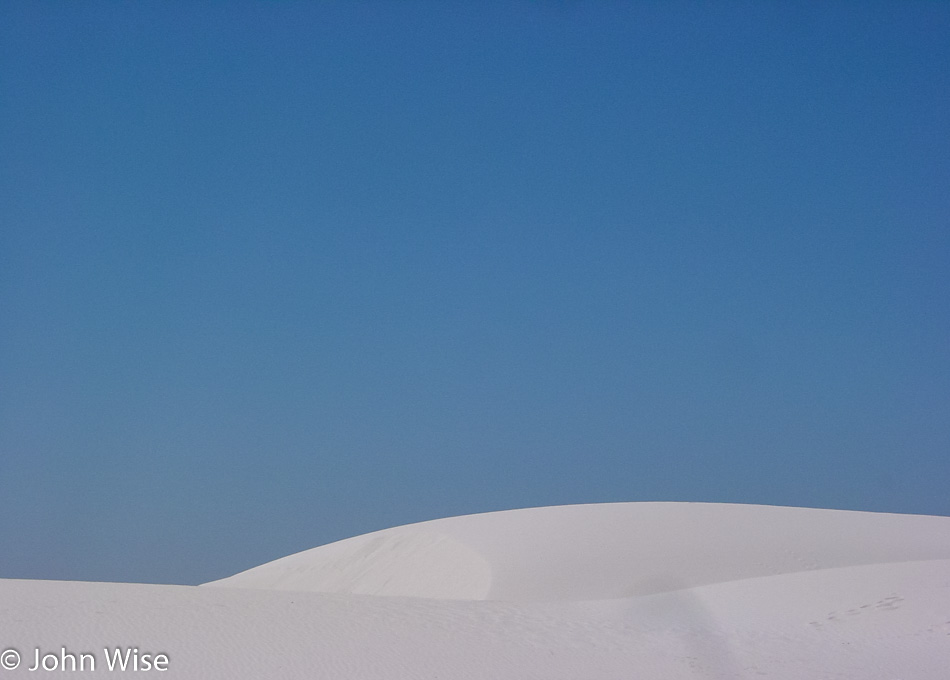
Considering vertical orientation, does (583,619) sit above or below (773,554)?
below

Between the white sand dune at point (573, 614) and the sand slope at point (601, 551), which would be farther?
the sand slope at point (601, 551)

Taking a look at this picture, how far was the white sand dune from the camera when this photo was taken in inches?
329

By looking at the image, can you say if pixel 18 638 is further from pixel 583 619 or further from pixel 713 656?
pixel 713 656

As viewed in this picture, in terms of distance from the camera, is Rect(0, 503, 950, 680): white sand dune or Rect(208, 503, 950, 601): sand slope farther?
Rect(208, 503, 950, 601): sand slope

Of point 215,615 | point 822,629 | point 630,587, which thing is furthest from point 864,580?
point 215,615

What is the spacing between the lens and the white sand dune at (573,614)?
8.36m

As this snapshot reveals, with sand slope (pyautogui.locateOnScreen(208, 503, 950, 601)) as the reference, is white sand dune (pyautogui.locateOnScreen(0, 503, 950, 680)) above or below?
below

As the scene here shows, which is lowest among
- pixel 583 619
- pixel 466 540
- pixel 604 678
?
pixel 604 678

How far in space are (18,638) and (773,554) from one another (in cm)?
1238

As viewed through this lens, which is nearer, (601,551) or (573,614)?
(573,614)

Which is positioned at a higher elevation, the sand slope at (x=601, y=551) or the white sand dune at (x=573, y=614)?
the sand slope at (x=601, y=551)

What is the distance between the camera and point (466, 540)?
59.4 ft

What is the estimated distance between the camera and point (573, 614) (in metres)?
11.0

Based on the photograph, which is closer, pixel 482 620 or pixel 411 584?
pixel 482 620
